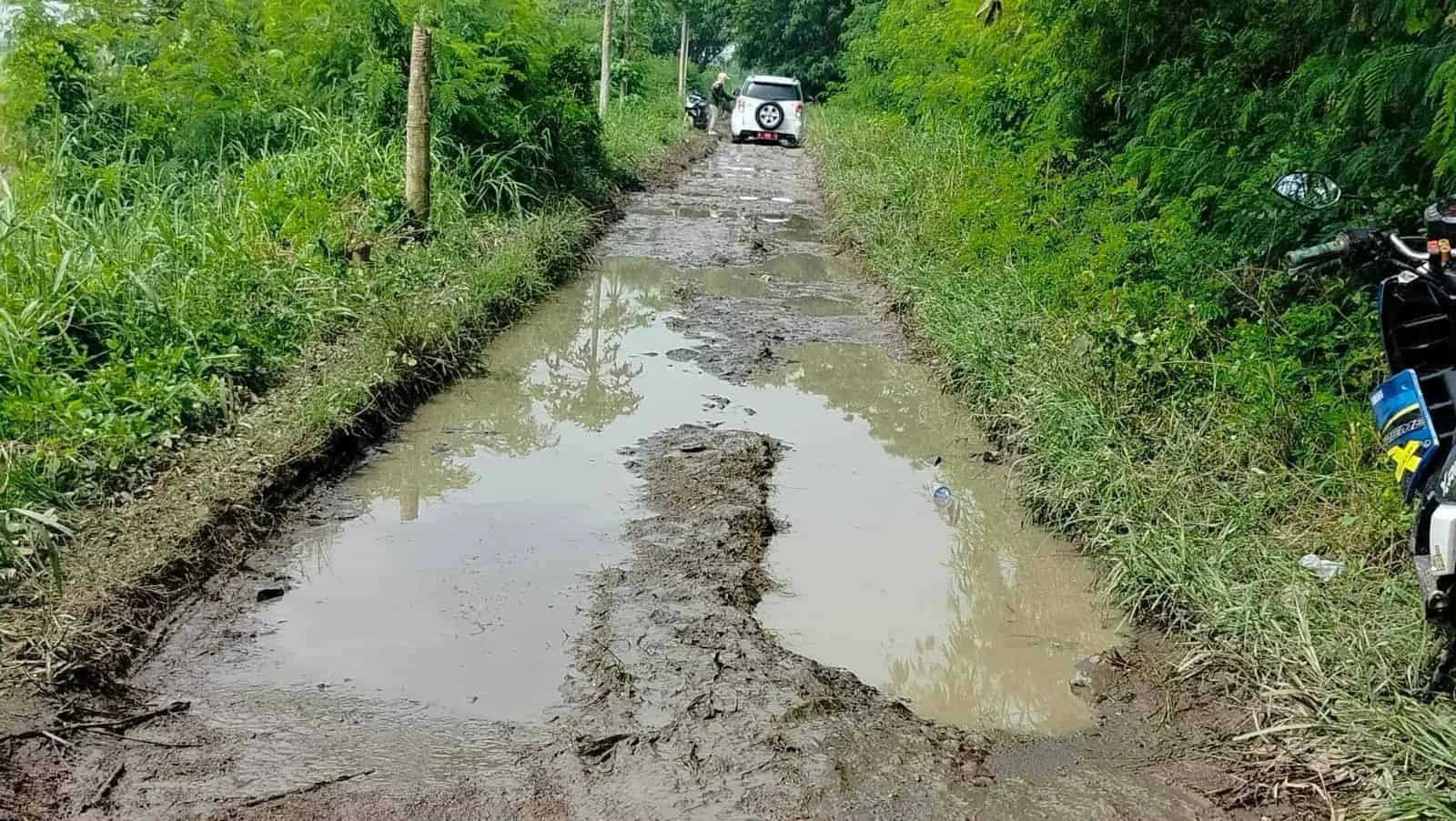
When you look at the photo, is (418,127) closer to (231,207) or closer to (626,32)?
(231,207)

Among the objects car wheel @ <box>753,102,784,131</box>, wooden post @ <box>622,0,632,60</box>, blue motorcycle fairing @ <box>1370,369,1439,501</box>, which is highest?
wooden post @ <box>622,0,632,60</box>

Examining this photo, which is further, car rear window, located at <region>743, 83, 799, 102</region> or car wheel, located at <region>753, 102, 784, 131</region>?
car rear window, located at <region>743, 83, 799, 102</region>

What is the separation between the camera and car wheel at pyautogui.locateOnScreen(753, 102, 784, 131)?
22797 mm

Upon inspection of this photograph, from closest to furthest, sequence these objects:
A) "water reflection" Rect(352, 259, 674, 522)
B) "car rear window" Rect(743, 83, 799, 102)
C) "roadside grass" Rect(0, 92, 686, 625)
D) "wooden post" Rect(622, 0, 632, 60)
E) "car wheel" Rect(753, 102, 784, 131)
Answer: "roadside grass" Rect(0, 92, 686, 625)
"water reflection" Rect(352, 259, 674, 522)
"car wheel" Rect(753, 102, 784, 131)
"car rear window" Rect(743, 83, 799, 102)
"wooden post" Rect(622, 0, 632, 60)

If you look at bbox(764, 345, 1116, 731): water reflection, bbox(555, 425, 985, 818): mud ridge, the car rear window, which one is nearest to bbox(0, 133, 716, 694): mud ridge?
bbox(555, 425, 985, 818): mud ridge

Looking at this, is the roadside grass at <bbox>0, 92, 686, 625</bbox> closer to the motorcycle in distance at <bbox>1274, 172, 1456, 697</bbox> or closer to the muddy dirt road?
the muddy dirt road

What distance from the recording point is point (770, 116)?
75.0ft

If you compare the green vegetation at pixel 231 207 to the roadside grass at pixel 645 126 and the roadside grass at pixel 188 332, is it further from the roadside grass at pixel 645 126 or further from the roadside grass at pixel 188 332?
the roadside grass at pixel 645 126

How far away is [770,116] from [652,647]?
20229mm

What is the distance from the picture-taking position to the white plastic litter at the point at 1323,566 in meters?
3.76

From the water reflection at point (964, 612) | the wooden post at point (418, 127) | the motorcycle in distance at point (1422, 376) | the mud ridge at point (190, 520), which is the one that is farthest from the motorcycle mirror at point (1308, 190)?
the wooden post at point (418, 127)

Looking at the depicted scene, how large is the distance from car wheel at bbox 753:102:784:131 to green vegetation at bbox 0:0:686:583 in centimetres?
1025

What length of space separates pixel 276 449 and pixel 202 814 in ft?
7.45

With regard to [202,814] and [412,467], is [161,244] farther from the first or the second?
[202,814]
